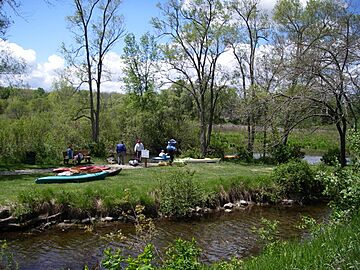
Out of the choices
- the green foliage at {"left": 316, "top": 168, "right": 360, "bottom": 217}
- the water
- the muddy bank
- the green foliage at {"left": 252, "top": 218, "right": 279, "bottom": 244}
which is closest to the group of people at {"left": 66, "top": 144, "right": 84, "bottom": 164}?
the muddy bank

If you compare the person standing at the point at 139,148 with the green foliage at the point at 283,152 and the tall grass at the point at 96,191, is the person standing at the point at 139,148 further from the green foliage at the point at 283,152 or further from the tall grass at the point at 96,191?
the green foliage at the point at 283,152

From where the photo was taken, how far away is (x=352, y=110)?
822 inches

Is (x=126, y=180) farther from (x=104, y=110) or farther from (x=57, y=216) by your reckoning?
(x=104, y=110)

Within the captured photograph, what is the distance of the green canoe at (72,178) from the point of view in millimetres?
17766

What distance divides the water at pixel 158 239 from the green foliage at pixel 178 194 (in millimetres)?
650

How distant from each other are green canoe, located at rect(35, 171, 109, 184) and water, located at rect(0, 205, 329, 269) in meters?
3.93

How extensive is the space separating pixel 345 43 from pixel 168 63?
611 inches

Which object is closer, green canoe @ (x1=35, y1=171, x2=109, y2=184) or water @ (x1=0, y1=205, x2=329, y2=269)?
water @ (x1=0, y1=205, x2=329, y2=269)

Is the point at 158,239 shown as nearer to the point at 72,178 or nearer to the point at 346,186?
the point at 72,178

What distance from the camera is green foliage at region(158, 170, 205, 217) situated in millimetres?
16453

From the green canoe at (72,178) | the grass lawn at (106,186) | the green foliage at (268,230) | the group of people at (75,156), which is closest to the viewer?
the green foliage at (268,230)

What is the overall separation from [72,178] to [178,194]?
5.05 m

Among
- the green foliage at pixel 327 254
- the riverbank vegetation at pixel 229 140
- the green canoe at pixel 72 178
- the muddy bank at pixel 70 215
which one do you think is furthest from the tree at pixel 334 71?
the green foliage at pixel 327 254

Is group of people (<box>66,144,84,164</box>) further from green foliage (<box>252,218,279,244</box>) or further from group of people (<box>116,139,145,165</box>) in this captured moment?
green foliage (<box>252,218,279,244</box>)
